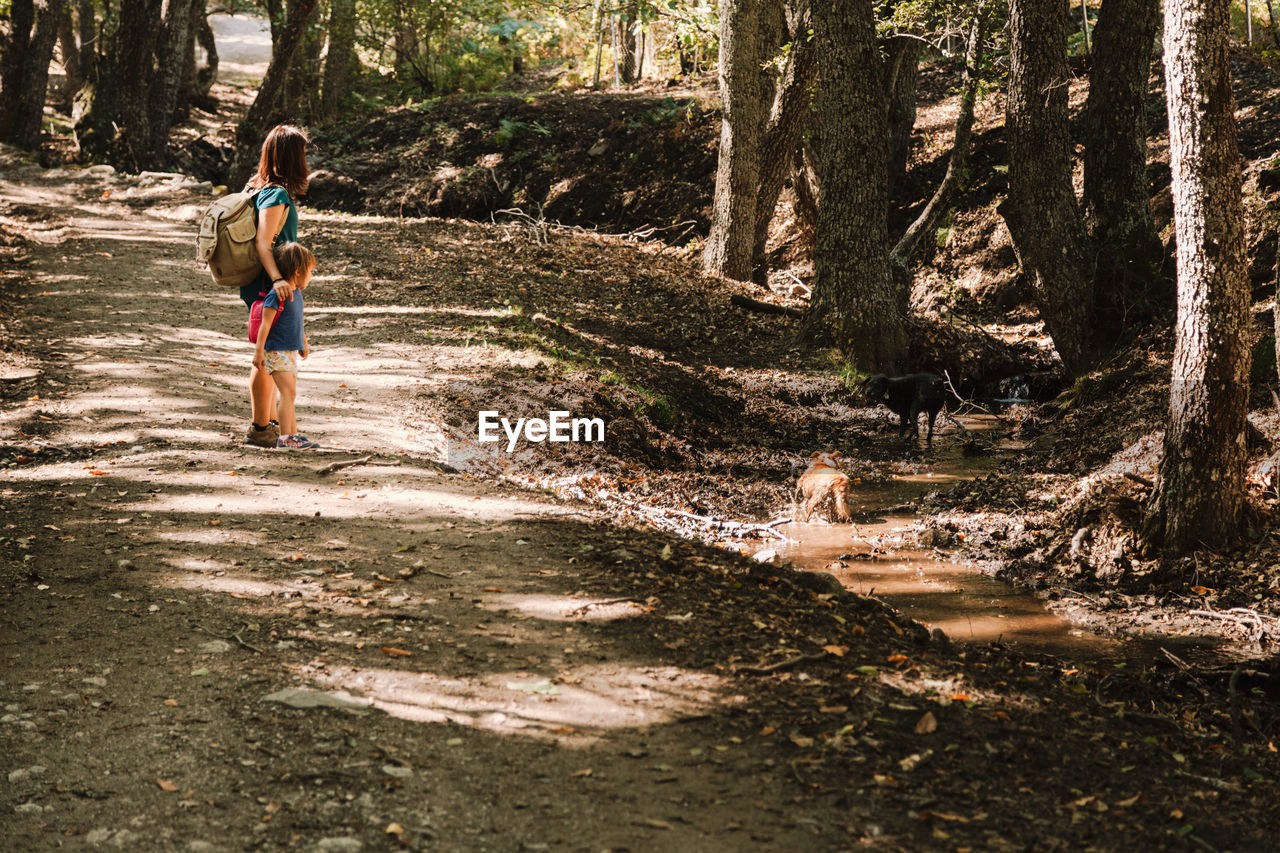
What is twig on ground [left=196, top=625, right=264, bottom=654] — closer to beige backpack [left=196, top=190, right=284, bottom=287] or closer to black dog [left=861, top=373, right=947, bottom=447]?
beige backpack [left=196, top=190, right=284, bottom=287]

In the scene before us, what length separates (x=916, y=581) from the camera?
22.1 ft

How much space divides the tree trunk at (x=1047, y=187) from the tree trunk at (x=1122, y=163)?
0.85 ft

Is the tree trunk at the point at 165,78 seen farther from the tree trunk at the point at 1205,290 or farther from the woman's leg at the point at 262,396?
the tree trunk at the point at 1205,290

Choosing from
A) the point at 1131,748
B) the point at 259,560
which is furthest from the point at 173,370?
the point at 1131,748

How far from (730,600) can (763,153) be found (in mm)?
10058

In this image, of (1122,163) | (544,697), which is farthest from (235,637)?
(1122,163)

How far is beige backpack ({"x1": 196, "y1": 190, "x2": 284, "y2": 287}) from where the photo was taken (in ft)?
Result: 19.6

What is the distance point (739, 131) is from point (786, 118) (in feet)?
2.29

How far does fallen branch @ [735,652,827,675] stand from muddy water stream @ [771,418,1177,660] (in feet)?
5.32

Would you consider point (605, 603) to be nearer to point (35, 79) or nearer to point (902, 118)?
point (902, 118)

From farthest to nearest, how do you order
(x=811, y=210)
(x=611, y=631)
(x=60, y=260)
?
(x=811, y=210) < (x=60, y=260) < (x=611, y=631)

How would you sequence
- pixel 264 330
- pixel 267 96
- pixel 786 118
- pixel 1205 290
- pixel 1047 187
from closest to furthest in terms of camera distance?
pixel 1205 290 → pixel 264 330 → pixel 1047 187 → pixel 786 118 → pixel 267 96

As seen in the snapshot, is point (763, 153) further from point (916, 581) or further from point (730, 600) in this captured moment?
point (730, 600)

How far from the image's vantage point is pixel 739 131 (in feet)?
45.2
